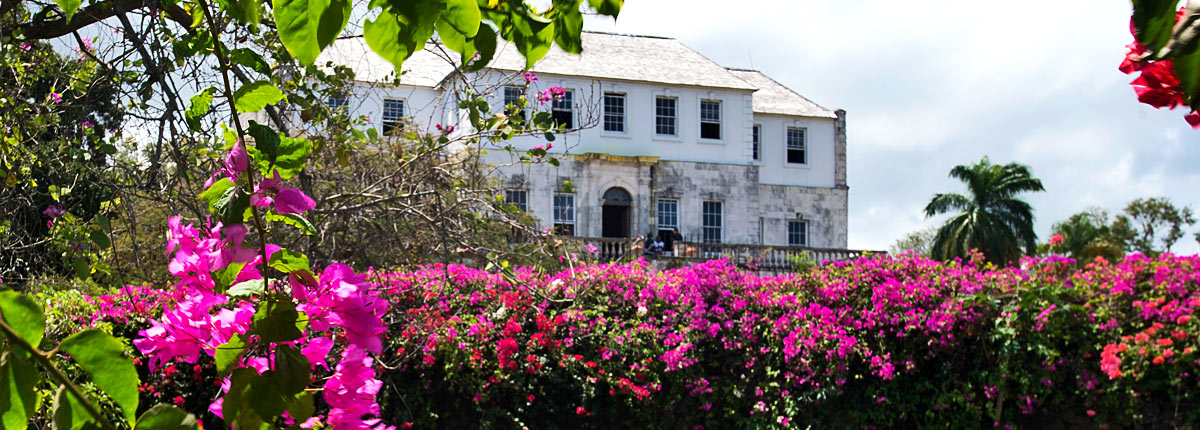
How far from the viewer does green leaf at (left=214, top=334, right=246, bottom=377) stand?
180cm

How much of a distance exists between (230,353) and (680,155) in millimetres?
29949

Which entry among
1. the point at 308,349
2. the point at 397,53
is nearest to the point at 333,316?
the point at 308,349

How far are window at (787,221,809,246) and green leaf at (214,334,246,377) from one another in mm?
31963

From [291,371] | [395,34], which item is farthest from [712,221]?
[395,34]

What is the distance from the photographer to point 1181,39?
3.82ft

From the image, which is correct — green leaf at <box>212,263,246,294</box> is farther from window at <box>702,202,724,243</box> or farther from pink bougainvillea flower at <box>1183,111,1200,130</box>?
window at <box>702,202,724,243</box>

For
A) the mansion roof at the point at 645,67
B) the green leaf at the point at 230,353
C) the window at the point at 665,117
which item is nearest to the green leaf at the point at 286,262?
the green leaf at the point at 230,353

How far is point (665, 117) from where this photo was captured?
3150cm

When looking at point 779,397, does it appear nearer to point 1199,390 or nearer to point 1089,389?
point 1089,389

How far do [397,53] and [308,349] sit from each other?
729 millimetres

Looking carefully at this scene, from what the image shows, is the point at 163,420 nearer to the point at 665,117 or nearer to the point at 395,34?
the point at 395,34

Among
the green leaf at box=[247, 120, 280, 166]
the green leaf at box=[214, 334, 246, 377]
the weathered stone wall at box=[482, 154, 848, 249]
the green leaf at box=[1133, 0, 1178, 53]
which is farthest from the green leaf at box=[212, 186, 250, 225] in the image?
the weathered stone wall at box=[482, 154, 848, 249]

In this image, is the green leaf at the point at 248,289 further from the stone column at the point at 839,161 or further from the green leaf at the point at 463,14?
the stone column at the point at 839,161

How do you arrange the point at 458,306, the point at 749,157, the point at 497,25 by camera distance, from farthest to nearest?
the point at 749,157 → the point at 458,306 → the point at 497,25
